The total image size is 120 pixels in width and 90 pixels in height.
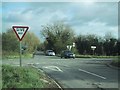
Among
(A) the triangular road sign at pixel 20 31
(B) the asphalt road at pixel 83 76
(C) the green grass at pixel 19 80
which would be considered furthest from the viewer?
(A) the triangular road sign at pixel 20 31

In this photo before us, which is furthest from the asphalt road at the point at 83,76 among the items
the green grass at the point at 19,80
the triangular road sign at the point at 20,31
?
the triangular road sign at the point at 20,31

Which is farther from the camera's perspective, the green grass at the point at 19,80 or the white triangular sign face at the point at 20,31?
the white triangular sign face at the point at 20,31

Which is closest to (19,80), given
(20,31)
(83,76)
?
(20,31)

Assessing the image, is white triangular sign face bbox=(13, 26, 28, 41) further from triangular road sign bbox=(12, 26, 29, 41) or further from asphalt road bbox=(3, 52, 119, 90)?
asphalt road bbox=(3, 52, 119, 90)

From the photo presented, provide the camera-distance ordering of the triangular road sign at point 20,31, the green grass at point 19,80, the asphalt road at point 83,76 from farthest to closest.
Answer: the triangular road sign at point 20,31, the asphalt road at point 83,76, the green grass at point 19,80

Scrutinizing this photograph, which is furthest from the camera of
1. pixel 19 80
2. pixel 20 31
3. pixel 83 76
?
pixel 83 76

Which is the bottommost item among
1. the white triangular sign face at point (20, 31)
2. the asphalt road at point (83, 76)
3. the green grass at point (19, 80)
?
the asphalt road at point (83, 76)

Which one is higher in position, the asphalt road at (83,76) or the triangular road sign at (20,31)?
the triangular road sign at (20,31)

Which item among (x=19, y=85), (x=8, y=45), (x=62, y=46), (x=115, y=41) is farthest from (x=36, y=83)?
(x=62, y=46)

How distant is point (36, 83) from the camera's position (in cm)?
1430

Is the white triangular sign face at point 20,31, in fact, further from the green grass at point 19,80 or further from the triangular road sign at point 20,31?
the green grass at point 19,80

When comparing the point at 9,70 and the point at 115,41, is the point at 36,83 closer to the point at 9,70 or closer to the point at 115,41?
the point at 9,70

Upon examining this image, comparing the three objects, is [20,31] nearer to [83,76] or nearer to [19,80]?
[19,80]

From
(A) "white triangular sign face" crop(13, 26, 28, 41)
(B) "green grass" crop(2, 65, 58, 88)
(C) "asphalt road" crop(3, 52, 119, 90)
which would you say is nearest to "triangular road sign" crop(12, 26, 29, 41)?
(A) "white triangular sign face" crop(13, 26, 28, 41)
